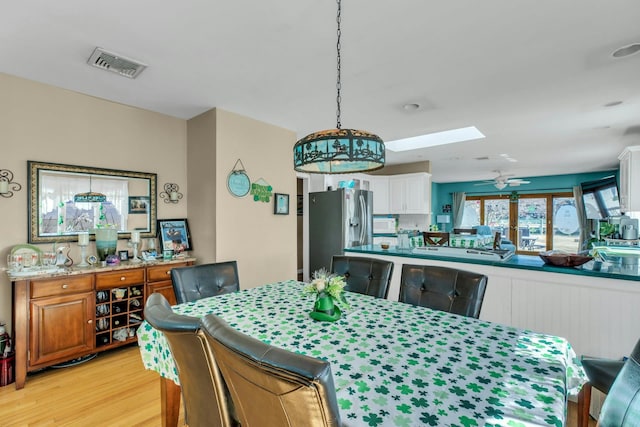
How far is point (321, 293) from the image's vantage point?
64.3 inches

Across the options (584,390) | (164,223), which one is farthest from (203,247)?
(584,390)

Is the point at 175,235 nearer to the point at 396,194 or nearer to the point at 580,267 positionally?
the point at 580,267

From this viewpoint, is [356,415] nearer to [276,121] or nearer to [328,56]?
[328,56]

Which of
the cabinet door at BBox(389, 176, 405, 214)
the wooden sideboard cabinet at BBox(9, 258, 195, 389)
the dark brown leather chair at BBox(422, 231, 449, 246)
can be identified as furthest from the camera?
the cabinet door at BBox(389, 176, 405, 214)

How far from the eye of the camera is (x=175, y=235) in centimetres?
350

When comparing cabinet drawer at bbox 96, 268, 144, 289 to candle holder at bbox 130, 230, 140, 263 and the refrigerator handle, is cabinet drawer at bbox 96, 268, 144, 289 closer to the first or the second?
candle holder at bbox 130, 230, 140, 263

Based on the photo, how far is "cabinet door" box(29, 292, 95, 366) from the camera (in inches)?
94.3

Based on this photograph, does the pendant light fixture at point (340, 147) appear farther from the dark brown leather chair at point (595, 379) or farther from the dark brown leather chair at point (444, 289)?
the dark brown leather chair at point (595, 379)

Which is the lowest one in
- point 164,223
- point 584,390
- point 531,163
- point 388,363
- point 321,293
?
point 584,390

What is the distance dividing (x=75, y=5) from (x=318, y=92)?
1.79 m

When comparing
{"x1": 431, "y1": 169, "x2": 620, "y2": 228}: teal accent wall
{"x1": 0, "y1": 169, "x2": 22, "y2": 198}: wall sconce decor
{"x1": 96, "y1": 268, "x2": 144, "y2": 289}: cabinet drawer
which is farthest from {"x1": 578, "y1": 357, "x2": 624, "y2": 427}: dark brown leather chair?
{"x1": 431, "y1": 169, "x2": 620, "y2": 228}: teal accent wall

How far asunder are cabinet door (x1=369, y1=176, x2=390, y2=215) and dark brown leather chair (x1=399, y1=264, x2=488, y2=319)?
4683mm

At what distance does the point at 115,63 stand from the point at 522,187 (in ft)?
33.1

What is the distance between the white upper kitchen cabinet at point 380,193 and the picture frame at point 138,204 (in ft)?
14.7
